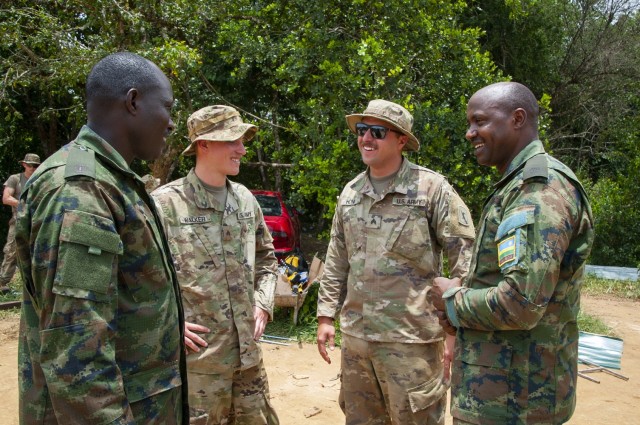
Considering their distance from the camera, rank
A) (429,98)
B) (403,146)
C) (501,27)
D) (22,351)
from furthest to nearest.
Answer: (501,27), (429,98), (403,146), (22,351)

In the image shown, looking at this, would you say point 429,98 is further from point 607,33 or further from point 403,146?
point 607,33

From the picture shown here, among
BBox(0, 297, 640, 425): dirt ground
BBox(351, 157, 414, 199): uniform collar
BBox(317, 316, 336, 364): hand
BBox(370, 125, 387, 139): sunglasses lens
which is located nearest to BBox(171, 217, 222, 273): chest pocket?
BBox(317, 316, 336, 364): hand

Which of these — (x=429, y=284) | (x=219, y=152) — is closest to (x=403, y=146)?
(x=429, y=284)

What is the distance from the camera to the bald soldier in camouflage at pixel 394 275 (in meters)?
3.26

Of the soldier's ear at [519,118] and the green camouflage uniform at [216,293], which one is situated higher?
the soldier's ear at [519,118]

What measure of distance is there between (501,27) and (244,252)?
13.3m

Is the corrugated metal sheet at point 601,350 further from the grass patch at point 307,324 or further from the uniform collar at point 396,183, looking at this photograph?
the uniform collar at point 396,183

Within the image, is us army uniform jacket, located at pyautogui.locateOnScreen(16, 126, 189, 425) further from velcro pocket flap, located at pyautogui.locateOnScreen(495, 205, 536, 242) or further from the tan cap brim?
the tan cap brim

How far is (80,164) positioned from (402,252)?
201 centimetres

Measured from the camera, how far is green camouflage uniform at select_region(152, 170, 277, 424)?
323cm

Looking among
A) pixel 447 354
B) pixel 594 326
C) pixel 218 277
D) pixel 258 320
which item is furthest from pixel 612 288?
pixel 218 277

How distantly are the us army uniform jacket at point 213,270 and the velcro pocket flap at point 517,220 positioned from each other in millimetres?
1609

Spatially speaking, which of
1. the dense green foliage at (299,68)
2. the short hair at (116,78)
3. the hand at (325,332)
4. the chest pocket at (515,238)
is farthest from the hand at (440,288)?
the dense green foliage at (299,68)

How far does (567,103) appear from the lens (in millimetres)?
17344
